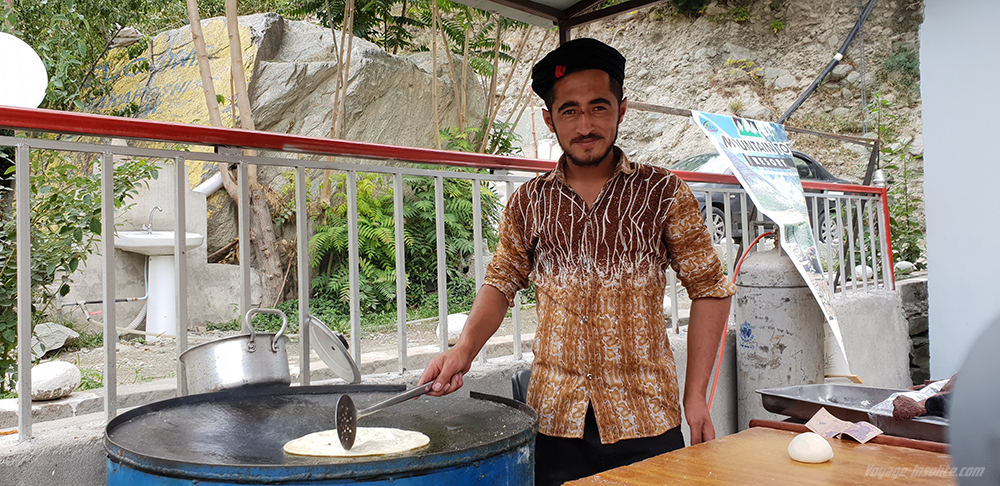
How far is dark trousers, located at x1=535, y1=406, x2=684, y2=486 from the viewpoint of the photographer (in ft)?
5.77

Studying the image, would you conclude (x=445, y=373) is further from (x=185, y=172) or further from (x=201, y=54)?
(x=201, y=54)

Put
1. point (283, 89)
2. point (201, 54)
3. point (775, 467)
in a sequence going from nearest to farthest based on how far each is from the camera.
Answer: point (775, 467) < point (201, 54) < point (283, 89)

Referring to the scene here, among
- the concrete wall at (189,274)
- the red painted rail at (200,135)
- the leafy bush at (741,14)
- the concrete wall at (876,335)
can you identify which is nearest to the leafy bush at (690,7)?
the leafy bush at (741,14)

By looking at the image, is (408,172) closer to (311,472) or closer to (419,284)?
(311,472)

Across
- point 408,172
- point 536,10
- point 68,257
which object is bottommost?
point 68,257

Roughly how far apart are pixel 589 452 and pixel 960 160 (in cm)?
346

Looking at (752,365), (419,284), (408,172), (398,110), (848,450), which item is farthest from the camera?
(398,110)

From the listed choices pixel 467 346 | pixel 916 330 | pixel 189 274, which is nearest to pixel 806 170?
pixel 916 330

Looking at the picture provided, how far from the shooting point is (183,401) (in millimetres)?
1671

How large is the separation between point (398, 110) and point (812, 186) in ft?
25.7

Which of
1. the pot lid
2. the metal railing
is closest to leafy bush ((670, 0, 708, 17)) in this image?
the metal railing

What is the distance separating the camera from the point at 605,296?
179cm

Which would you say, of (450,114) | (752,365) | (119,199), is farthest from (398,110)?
(752,365)

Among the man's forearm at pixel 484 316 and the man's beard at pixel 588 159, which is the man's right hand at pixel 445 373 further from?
the man's beard at pixel 588 159
